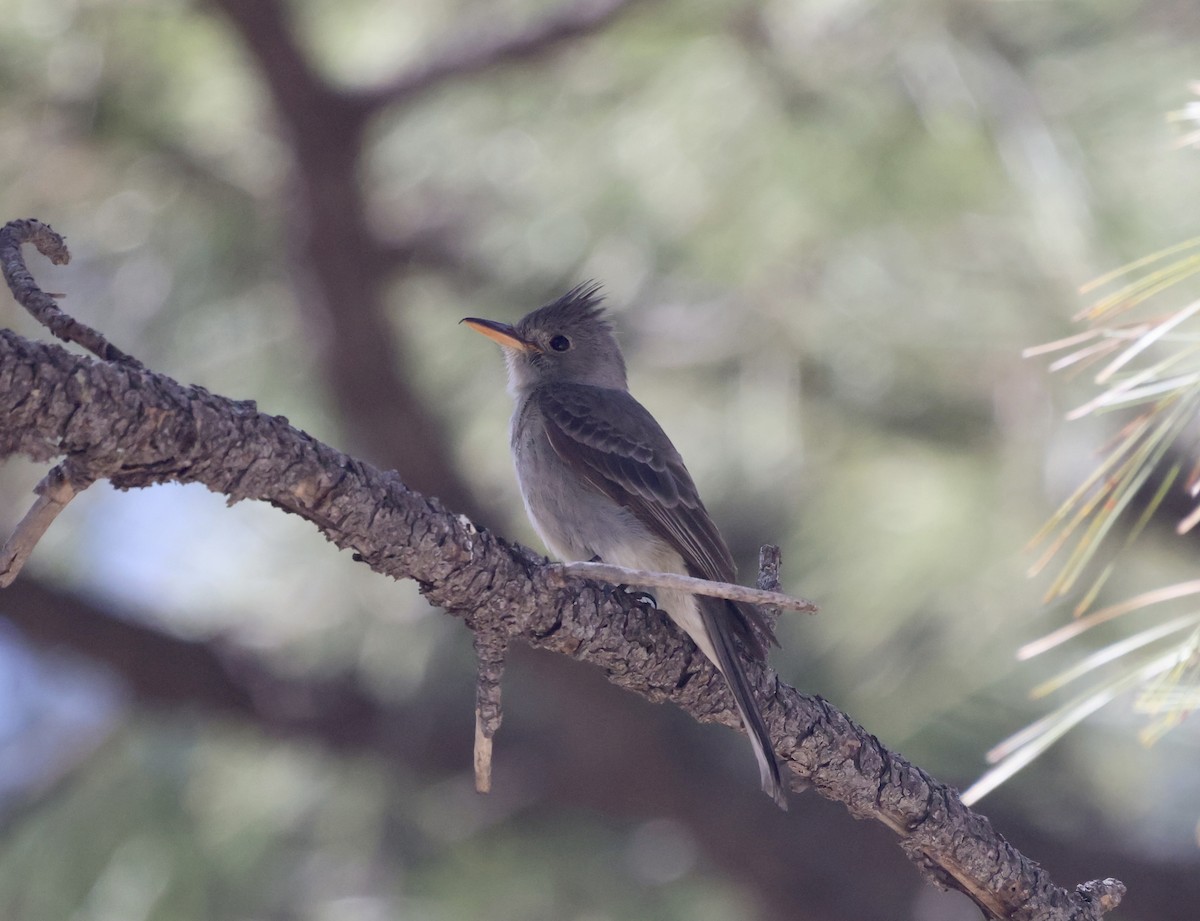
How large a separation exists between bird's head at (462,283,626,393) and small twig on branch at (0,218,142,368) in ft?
9.38

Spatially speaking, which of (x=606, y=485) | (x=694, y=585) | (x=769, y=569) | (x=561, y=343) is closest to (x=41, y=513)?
(x=694, y=585)

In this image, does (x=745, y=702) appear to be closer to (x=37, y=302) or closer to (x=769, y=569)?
(x=769, y=569)

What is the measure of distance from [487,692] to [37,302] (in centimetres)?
98

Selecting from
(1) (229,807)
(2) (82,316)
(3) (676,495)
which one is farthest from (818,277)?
(1) (229,807)

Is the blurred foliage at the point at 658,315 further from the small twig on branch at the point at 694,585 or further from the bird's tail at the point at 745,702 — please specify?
the small twig on branch at the point at 694,585

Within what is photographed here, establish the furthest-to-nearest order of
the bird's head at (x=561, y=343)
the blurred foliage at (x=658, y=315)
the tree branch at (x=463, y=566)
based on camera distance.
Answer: the bird's head at (x=561, y=343) → the blurred foliage at (x=658, y=315) → the tree branch at (x=463, y=566)

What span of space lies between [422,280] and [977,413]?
7.92ft

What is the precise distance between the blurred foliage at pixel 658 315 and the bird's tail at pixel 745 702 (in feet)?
6.63

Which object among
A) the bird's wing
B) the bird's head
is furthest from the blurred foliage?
the bird's wing

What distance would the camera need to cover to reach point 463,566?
2.22 meters

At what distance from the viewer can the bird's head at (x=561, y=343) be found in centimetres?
487

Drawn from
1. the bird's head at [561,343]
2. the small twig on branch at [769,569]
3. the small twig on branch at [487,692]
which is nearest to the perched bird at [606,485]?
the bird's head at [561,343]

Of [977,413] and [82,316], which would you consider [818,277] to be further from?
[82,316]

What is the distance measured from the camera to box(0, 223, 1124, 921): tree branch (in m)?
1.75
